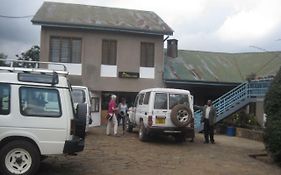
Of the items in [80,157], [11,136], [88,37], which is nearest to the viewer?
[11,136]

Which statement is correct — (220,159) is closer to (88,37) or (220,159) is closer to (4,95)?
(4,95)

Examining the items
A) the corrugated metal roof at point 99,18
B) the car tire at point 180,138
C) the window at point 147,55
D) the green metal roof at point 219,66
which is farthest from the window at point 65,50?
the car tire at point 180,138

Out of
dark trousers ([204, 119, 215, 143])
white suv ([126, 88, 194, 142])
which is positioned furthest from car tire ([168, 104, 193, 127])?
dark trousers ([204, 119, 215, 143])

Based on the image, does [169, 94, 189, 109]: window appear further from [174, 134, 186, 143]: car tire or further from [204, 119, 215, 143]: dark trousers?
[204, 119, 215, 143]: dark trousers

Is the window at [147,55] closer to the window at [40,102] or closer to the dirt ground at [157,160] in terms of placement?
the dirt ground at [157,160]

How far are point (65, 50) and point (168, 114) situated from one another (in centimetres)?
1179

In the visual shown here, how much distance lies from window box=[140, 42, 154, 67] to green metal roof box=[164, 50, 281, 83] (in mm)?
1228

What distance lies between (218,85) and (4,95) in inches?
810

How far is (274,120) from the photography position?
13.4 metres

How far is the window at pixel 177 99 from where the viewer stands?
55.4 ft

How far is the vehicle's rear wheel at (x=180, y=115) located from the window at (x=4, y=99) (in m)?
7.86

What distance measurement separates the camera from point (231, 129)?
2305 centimetres

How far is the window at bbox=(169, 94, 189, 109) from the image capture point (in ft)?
55.4

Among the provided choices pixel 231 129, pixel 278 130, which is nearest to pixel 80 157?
pixel 278 130
